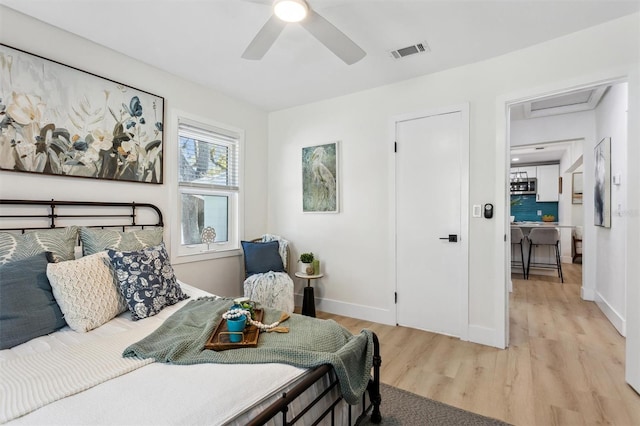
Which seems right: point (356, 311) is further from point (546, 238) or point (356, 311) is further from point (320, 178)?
point (546, 238)

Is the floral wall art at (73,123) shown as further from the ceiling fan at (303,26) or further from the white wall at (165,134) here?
the ceiling fan at (303,26)

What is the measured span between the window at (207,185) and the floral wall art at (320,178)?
82 cm

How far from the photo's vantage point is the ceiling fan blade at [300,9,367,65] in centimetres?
180

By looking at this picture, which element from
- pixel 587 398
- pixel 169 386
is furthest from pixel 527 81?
pixel 169 386

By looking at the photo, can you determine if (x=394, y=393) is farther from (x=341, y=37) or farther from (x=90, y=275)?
(x=341, y=37)

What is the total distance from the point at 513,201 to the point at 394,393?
850 cm

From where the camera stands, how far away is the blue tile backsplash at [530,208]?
27.5ft

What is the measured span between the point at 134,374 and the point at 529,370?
8.61 feet

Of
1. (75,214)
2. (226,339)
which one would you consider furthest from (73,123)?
(226,339)

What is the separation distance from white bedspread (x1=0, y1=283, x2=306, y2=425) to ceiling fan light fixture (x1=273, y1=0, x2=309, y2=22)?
1.83m

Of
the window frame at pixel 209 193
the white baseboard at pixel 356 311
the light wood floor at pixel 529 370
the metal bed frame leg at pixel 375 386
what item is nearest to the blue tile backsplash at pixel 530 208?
the light wood floor at pixel 529 370

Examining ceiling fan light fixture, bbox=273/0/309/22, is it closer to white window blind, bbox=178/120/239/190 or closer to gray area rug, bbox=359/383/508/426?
white window blind, bbox=178/120/239/190

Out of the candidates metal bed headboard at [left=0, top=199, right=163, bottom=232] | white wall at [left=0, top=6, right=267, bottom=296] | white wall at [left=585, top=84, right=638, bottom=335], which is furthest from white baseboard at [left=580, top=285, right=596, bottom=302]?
metal bed headboard at [left=0, top=199, right=163, bottom=232]

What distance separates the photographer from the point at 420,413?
187 centimetres
